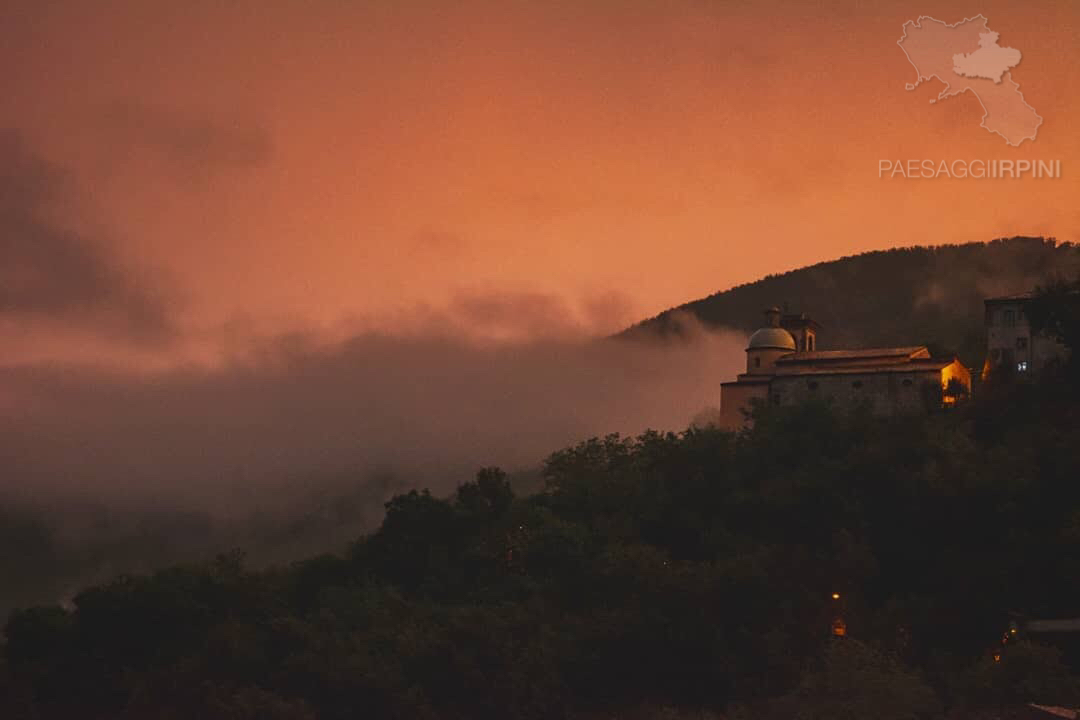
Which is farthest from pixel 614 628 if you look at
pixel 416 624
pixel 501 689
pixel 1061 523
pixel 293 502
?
pixel 293 502

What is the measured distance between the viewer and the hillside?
113250 mm

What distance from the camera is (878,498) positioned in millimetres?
55000

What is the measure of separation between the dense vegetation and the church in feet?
9.52

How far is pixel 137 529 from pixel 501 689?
4094 inches

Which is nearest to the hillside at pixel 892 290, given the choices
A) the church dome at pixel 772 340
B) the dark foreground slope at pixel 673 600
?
the church dome at pixel 772 340

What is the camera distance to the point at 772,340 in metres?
70.5

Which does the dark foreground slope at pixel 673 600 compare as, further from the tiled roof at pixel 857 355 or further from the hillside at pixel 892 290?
the hillside at pixel 892 290

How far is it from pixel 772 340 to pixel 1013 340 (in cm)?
1140

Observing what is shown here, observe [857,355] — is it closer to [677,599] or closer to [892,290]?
[677,599]

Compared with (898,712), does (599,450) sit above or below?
above

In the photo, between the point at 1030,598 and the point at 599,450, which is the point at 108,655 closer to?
the point at 599,450

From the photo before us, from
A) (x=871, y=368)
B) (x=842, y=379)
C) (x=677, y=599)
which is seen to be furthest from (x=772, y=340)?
(x=677, y=599)

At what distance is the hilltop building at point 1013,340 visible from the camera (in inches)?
2594

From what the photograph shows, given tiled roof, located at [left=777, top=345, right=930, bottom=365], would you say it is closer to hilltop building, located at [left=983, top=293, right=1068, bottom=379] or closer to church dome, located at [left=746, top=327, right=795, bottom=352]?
church dome, located at [left=746, top=327, right=795, bottom=352]
